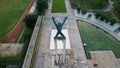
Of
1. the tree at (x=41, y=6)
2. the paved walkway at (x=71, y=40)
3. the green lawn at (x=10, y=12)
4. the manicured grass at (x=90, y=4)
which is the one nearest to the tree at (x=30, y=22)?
the paved walkway at (x=71, y=40)

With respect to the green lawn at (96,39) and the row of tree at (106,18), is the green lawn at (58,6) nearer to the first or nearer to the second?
the green lawn at (96,39)

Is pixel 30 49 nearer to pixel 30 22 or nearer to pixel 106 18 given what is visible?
pixel 30 22

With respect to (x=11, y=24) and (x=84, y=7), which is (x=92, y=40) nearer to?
(x=84, y=7)

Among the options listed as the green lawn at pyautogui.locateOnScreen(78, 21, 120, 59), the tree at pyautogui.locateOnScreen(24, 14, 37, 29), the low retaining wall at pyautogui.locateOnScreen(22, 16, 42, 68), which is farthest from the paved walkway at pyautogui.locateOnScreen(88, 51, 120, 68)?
the tree at pyautogui.locateOnScreen(24, 14, 37, 29)

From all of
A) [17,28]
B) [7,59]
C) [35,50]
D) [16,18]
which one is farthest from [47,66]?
[16,18]

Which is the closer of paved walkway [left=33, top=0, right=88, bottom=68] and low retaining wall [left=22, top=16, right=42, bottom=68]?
low retaining wall [left=22, top=16, right=42, bottom=68]

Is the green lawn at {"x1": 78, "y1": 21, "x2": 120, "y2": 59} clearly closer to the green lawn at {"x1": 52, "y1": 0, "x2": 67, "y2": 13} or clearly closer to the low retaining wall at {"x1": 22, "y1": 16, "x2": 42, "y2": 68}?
the green lawn at {"x1": 52, "y1": 0, "x2": 67, "y2": 13}

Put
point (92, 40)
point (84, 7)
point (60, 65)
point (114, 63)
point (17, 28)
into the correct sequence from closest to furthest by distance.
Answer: point (60, 65) → point (114, 63) → point (92, 40) → point (17, 28) → point (84, 7)
